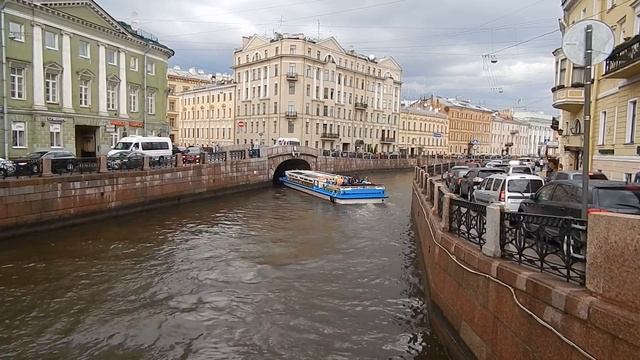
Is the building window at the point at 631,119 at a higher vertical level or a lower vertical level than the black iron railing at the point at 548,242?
higher

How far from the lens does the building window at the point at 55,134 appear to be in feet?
102

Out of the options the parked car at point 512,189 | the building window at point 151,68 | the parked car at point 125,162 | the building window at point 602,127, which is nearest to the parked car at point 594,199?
the parked car at point 512,189

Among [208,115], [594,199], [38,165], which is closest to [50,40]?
[38,165]

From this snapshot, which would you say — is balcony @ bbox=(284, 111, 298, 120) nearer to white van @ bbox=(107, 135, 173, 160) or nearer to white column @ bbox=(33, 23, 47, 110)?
white van @ bbox=(107, 135, 173, 160)

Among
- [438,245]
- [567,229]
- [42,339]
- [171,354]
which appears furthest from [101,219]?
[567,229]

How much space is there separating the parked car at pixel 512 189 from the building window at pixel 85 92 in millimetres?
29096

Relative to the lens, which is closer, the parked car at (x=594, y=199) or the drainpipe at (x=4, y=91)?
the parked car at (x=594, y=199)

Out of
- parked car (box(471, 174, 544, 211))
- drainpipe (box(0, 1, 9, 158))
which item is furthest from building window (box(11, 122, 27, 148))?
parked car (box(471, 174, 544, 211))

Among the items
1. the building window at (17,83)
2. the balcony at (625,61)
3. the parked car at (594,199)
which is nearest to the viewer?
the parked car at (594,199)

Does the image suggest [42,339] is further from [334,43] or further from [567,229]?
[334,43]

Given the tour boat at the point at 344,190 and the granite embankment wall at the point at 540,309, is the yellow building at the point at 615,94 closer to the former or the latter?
the tour boat at the point at 344,190

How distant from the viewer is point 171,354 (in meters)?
8.85

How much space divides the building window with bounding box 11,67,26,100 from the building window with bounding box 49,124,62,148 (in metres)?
2.70

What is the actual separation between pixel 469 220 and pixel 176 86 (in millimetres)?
90990
